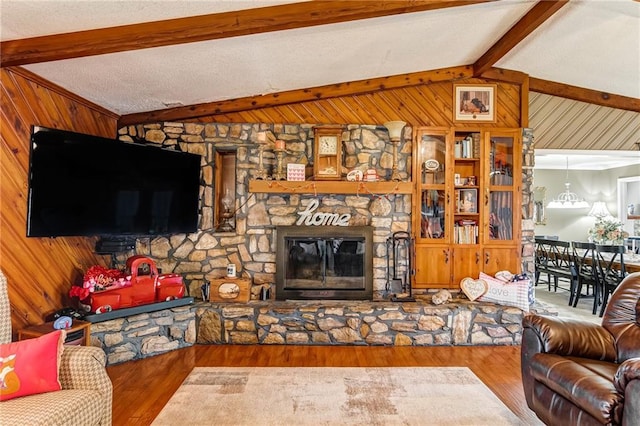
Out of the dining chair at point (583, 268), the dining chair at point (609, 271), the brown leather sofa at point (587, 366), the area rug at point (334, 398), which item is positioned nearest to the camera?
the brown leather sofa at point (587, 366)

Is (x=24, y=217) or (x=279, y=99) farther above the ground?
(x=279, y=99)

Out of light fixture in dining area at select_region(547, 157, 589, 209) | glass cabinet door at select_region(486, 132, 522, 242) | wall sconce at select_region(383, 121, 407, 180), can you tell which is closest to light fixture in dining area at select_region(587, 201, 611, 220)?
light fixture in dining area at select_region(547, 157, 589, 209)

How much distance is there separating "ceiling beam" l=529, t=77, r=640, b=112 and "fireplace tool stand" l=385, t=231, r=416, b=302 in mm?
2617

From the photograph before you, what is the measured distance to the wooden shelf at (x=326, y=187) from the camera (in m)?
4.24

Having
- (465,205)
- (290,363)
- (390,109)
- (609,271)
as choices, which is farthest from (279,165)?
(609,271)

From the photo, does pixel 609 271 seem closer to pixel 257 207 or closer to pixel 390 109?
pixel 390 109

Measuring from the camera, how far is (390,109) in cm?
455

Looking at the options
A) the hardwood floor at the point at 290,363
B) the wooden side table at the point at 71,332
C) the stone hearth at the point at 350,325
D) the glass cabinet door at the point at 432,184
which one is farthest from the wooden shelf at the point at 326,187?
the wooden side table at the point at 71,332

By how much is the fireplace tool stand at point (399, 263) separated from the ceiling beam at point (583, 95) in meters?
2.62

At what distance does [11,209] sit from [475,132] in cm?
475

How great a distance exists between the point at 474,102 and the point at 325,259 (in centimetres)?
269

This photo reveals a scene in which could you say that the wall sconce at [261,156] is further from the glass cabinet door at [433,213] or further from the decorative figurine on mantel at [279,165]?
the glass cabinet door at [433,213]

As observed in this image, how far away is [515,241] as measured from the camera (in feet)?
14.8

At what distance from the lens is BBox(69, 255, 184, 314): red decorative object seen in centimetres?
334
